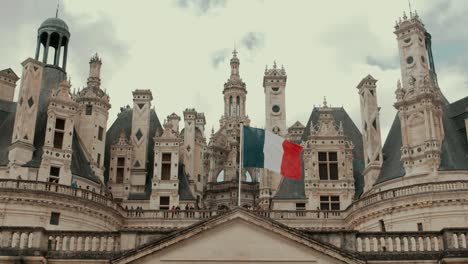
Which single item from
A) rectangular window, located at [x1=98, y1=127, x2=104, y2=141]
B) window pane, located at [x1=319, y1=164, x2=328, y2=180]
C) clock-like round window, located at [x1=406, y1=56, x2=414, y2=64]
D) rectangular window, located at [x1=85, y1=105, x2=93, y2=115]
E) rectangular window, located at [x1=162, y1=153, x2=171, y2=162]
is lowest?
window pane, located at [x1=319, y1=164, x2=328, y2=180]

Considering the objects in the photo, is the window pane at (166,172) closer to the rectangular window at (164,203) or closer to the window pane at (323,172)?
the rectangular window at (164,203)

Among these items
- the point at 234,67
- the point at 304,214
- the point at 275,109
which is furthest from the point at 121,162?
the point at 234,67

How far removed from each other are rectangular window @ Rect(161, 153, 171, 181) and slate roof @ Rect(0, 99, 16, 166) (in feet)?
35.3

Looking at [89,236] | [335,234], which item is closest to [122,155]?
[89,236]

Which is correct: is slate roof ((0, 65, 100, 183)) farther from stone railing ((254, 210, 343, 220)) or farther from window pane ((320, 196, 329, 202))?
window pane ((320, 196, 329, 202))

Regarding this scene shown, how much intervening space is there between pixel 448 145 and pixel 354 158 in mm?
8931

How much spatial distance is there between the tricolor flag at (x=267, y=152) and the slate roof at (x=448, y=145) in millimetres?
13072

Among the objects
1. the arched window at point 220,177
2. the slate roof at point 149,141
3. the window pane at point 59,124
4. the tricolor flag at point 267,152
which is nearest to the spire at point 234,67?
the arched window at point 220,177

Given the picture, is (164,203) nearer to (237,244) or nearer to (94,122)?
(94,122)

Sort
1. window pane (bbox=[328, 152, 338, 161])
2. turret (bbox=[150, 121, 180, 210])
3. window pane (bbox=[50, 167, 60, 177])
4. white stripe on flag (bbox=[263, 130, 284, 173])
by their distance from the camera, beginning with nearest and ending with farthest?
white stripe on flag (bbox=[263, 130, 284, 173]) < window pane (bbox=[50, 167, 60, 177]) < turret (bbox=[150, 121, 180, 210]) < window pane (bbox=[328, 152, 338, 161])

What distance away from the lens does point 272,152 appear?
2578 cm

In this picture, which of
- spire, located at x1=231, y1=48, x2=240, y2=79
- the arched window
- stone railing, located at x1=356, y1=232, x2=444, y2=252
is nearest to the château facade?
stone railing, located at x1=356, y1=232, x2=444, y2=252

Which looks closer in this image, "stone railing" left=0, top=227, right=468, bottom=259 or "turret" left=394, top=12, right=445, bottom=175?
"stone railing" left=0, top=227, right=468, bottom=259

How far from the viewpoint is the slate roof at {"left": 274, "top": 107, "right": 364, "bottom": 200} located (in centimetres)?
4084
